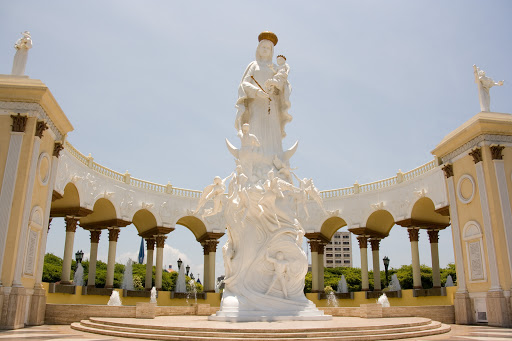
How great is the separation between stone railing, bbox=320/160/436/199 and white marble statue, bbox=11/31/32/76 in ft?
53.6

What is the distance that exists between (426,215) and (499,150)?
8641mm

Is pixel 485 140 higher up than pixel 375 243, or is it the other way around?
pixel 485 140

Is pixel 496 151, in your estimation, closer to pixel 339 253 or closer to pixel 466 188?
pixel 466 188

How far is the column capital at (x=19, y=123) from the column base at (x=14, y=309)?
4.38 m

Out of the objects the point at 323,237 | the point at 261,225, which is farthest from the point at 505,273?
the point at 323,237

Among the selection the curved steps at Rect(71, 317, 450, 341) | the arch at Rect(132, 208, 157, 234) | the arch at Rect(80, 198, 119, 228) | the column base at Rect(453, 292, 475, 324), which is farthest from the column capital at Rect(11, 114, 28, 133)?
the column base at Rect(453, 292, 475, 324)

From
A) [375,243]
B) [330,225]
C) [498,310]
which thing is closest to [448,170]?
[498,310]

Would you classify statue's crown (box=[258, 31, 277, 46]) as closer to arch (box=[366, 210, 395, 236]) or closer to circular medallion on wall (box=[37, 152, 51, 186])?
circular medallion on wall (box=[37, 152, 51, 186])

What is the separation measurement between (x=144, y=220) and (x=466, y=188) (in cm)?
1717

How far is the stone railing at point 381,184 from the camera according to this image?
20.8 m

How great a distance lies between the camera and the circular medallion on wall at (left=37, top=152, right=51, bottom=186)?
13445 mm

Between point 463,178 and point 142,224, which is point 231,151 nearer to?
point 463,178

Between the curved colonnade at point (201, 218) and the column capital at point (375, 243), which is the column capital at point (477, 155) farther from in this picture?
the column capital at point (375, 243)

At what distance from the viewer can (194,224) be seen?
26.6 m
